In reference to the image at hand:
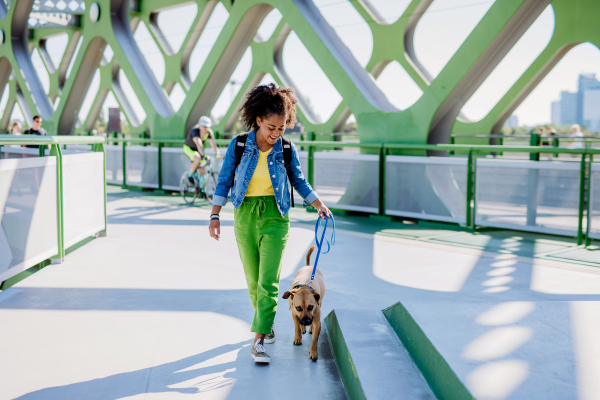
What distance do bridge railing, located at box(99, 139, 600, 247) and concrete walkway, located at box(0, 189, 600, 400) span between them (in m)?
1.23

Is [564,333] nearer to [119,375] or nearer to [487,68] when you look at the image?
[119,375]

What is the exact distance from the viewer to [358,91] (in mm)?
12188

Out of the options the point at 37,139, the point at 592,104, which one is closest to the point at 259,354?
the point at 37,139

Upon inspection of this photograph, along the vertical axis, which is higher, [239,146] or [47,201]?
[239,146]

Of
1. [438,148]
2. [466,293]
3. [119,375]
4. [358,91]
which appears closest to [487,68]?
[438,148]

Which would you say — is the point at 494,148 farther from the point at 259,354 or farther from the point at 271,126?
the point at 259,354

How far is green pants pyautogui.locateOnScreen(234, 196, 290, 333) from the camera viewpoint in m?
3.95

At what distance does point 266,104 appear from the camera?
388cm

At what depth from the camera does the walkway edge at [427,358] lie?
2.74 meters

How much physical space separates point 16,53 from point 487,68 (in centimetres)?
2247

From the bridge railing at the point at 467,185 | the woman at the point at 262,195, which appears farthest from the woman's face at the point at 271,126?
the bridge railing at the point at 467,185

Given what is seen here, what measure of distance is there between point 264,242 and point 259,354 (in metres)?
0.73

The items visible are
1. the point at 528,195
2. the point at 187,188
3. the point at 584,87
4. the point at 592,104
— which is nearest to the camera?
the point at 528,195

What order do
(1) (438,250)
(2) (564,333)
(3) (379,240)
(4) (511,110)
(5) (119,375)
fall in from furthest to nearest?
1. (4) (511,110)
2. (3) (379,240)
3. (1) (438,250)
4. (5) (119,375)
5. (2) (564,333)
